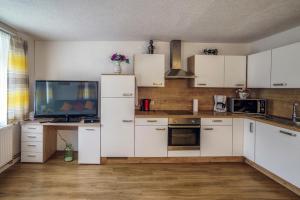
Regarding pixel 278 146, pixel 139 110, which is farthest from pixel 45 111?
pixel 278 146

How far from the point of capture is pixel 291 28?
3564 millimetres

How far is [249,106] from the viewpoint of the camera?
4.24m

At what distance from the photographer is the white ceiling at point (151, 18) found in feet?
8.38

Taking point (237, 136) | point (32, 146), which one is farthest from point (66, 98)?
point (237, 136)

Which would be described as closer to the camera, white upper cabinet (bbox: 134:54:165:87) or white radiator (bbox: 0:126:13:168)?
white radiator (bbox: 0:126:13:168)

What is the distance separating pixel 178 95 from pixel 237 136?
1391 mm

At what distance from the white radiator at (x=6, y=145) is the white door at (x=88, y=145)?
3.43 feet

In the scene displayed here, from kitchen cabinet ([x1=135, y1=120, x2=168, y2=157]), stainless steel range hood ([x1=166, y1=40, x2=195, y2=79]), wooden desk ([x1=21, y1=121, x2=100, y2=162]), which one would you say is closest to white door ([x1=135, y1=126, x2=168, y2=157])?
kitchen cabinet ([x1=135, y1=120, x2=168, y2=157])

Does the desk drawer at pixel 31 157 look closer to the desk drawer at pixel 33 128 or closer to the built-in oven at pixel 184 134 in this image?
the desk drawer at pixel 33 128

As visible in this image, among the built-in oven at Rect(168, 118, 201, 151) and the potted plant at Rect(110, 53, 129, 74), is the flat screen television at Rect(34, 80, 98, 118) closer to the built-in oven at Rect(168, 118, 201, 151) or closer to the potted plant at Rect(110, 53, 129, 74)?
the potted plant at Rect(110, 53, 129, 74)

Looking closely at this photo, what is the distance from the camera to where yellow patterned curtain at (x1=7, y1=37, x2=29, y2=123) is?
3.55 m

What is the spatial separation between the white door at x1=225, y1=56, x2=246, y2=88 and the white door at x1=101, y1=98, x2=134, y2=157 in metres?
1.97

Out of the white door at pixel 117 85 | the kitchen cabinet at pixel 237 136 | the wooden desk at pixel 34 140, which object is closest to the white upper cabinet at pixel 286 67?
the kitchen cabinet at pixel 237 136

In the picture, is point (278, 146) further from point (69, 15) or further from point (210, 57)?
point (69, 15)
